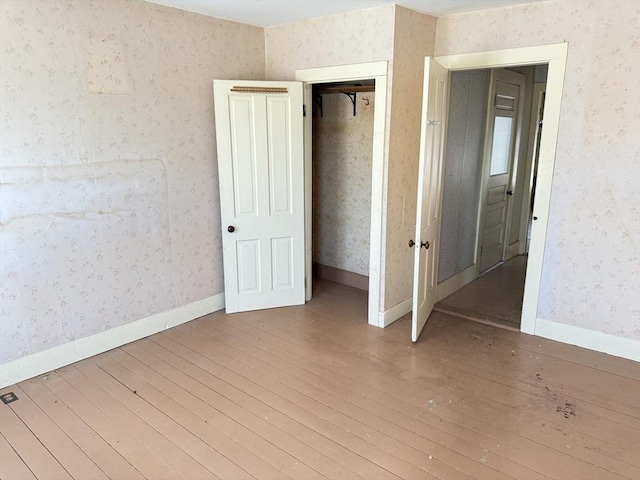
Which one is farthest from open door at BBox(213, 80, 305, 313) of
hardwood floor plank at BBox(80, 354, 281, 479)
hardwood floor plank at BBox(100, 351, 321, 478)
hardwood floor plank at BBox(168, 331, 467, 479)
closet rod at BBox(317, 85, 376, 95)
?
hardwood floor plank at BBox(80, 354, 281, 479)

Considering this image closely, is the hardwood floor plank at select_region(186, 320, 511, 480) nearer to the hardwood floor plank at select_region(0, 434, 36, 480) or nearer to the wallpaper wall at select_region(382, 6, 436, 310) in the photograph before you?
the wallpaper wall at select_region(382, 6, 436, 310)

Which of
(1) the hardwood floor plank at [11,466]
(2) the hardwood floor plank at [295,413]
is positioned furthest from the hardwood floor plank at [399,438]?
(1) the hardwood floor plank at [11,466]

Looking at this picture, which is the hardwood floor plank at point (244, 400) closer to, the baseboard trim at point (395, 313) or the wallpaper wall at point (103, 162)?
the wallpaper wall at point (103, 162)

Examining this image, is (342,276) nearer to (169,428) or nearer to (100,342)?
(100,342)

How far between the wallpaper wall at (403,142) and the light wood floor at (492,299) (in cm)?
67

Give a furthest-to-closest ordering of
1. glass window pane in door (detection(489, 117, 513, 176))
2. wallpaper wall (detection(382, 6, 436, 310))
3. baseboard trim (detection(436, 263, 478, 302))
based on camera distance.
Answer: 1. glass window pane in door (detection(489, 117, 513, 176))
2. baseboard trim (detection(436, 263, 478, 302))
3. wallpaper wall (detection(382, 6, 436, 310))

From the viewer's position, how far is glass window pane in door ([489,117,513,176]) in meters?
5.06

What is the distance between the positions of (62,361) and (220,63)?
106 inches

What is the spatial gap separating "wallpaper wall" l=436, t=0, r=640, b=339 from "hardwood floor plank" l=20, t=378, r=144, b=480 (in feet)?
10.6

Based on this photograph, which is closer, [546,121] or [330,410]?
[330,410]

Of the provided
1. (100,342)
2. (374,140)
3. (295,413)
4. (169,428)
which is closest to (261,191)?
(374,140)

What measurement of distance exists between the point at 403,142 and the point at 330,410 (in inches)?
85.6

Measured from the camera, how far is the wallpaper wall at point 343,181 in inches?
181

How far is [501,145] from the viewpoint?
5254 mm
